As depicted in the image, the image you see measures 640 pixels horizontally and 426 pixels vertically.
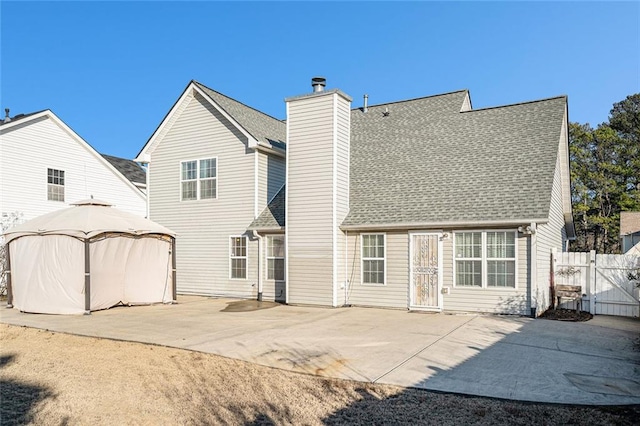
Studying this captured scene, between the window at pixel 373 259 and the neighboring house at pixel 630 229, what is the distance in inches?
737

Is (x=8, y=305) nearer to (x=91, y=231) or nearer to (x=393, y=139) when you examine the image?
(x=91, y=231)

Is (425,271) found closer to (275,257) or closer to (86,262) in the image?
(275,257)

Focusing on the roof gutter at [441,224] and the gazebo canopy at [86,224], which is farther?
the gazebo canopy at [86,224]

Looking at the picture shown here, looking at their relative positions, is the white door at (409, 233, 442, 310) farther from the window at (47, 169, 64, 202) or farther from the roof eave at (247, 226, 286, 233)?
the window at (47, 169, 64, 202)

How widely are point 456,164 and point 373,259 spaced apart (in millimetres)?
3914

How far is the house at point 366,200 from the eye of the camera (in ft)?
41.9

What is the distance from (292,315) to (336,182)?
4.09 m

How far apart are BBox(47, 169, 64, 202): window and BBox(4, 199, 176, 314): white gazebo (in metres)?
6.08

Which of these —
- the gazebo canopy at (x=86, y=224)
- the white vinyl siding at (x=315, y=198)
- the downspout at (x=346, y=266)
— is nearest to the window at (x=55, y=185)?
the gazebo canopy at (x=86, y=224)

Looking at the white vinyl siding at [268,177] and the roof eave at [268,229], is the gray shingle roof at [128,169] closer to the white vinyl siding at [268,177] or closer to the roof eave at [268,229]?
the white vinyl siding at [268,177]

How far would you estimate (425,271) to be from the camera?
1344 centimetres

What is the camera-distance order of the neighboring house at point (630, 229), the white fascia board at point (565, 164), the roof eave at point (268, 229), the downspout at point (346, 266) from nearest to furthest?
the downspout at point (346, 266) < the roof eave at point (268, 229) < the white fascia board at point (565, 164) < the neighboring house at point (630, 229)

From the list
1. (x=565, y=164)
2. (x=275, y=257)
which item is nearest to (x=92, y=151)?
(x=275, y=257)

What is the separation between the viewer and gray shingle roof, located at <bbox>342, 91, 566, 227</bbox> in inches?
510
